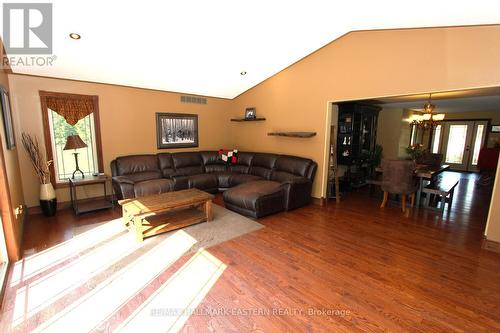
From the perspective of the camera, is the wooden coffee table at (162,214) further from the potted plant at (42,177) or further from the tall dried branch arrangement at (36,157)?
the tall dried branch arrangement at (36,157)

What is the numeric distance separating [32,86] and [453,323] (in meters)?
6.06

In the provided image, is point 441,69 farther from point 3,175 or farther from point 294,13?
point 3,175

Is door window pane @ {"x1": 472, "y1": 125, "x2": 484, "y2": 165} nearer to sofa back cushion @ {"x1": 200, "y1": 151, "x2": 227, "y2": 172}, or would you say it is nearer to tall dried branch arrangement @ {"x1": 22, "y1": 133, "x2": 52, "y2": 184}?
sofa back cushion @ {"x1": 200, "y1": 151, "x2": 227, "y2": 172}

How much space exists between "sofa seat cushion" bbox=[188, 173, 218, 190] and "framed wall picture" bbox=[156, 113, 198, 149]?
1082 millimetres

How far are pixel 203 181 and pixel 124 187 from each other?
1550 mm

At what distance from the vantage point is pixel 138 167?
16.0 ft

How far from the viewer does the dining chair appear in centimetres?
414

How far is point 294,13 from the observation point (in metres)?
3.27

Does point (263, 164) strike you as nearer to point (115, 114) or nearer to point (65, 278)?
point (115, 114)

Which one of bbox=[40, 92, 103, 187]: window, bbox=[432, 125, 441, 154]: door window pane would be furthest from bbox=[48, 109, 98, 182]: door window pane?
bbox=[432, 125, 441, 154]: door window pane

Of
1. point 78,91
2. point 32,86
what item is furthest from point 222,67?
point 32,86

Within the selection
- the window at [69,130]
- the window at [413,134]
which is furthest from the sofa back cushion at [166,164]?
the window at [413,134]

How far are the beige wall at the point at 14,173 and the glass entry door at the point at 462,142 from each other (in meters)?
12.4

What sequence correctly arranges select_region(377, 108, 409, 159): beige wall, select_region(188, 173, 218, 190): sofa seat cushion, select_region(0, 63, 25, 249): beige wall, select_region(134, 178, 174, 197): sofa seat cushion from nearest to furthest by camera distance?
select_region(0, 63, 25, 249): beige wall, select_region(134, 178, 174, 197): sofa seat cushion, select_region(188, 173, 218, 190): sofa seat cushion, select_region(377, 108, 409, 159): beige wall
